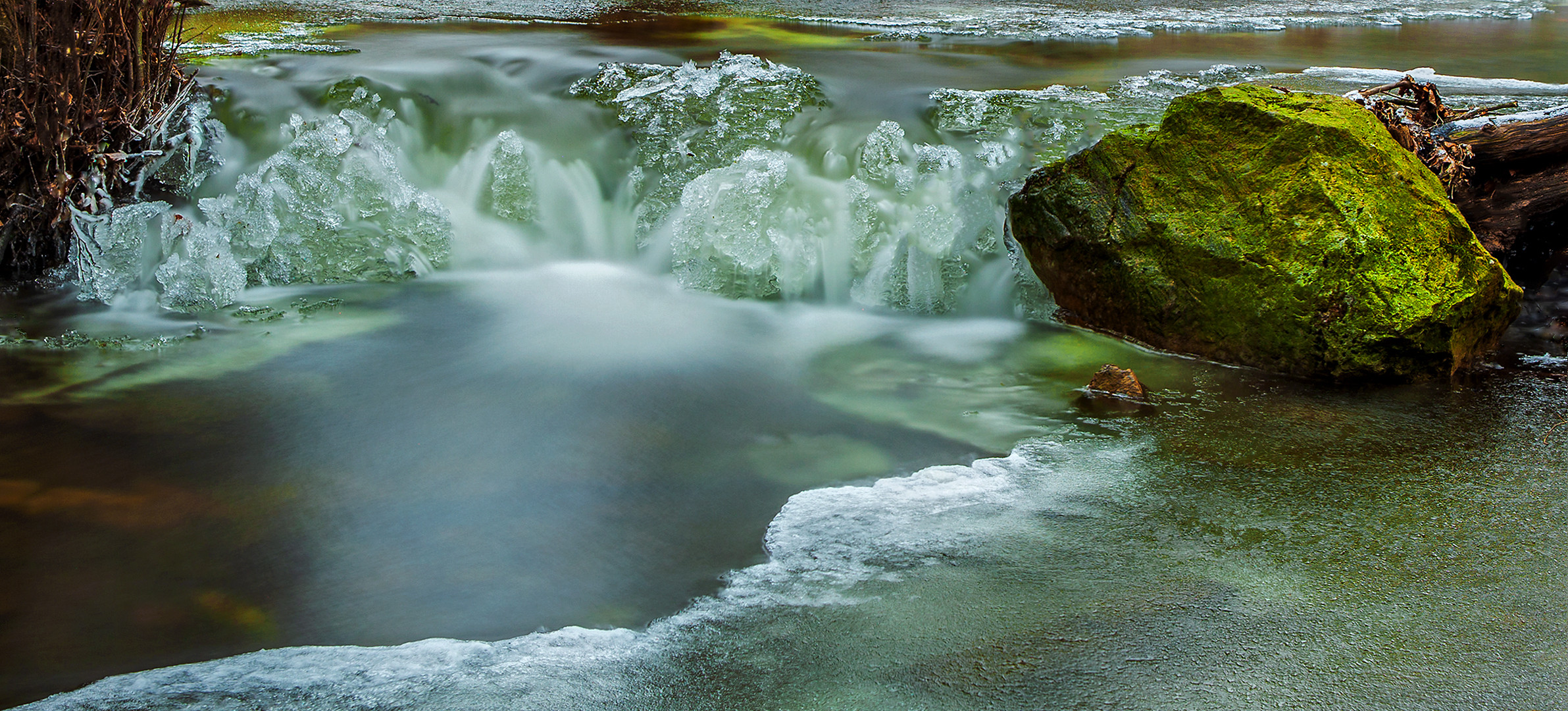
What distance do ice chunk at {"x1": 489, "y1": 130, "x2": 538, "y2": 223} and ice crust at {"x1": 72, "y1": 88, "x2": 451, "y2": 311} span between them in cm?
39

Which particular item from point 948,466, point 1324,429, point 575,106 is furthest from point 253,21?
point 1324,429

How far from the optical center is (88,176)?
18.5 ft

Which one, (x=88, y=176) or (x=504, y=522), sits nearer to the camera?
(x=504, y=522)

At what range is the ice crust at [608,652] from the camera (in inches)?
98.7

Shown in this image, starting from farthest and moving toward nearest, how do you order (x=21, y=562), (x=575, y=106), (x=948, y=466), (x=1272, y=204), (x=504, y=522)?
(x=575, y=106) → (x=1272, y=204) → (x=948, y=466) → (x=504, y=522) → (x=21, y=562)

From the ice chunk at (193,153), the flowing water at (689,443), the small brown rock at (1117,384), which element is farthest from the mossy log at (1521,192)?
the ice chunk at (193,153)

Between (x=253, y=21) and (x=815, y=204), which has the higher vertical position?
(x=253, y=21)

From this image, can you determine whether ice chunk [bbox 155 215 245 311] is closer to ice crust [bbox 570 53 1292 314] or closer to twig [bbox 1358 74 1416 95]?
ice crust [bbox 570 53 1292 314]

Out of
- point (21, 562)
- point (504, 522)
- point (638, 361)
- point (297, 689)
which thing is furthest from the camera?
point (638, 361)

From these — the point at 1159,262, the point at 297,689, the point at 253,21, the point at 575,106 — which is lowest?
the point at 297,689

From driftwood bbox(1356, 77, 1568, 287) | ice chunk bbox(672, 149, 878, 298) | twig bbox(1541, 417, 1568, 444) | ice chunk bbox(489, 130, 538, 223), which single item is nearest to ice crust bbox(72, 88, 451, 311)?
ice chunk bbox(489, 130, 538, 223)

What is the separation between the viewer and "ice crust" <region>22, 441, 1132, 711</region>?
2.51 meters

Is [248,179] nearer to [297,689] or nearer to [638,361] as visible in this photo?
[638,361]

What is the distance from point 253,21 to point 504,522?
8144 millimetres
